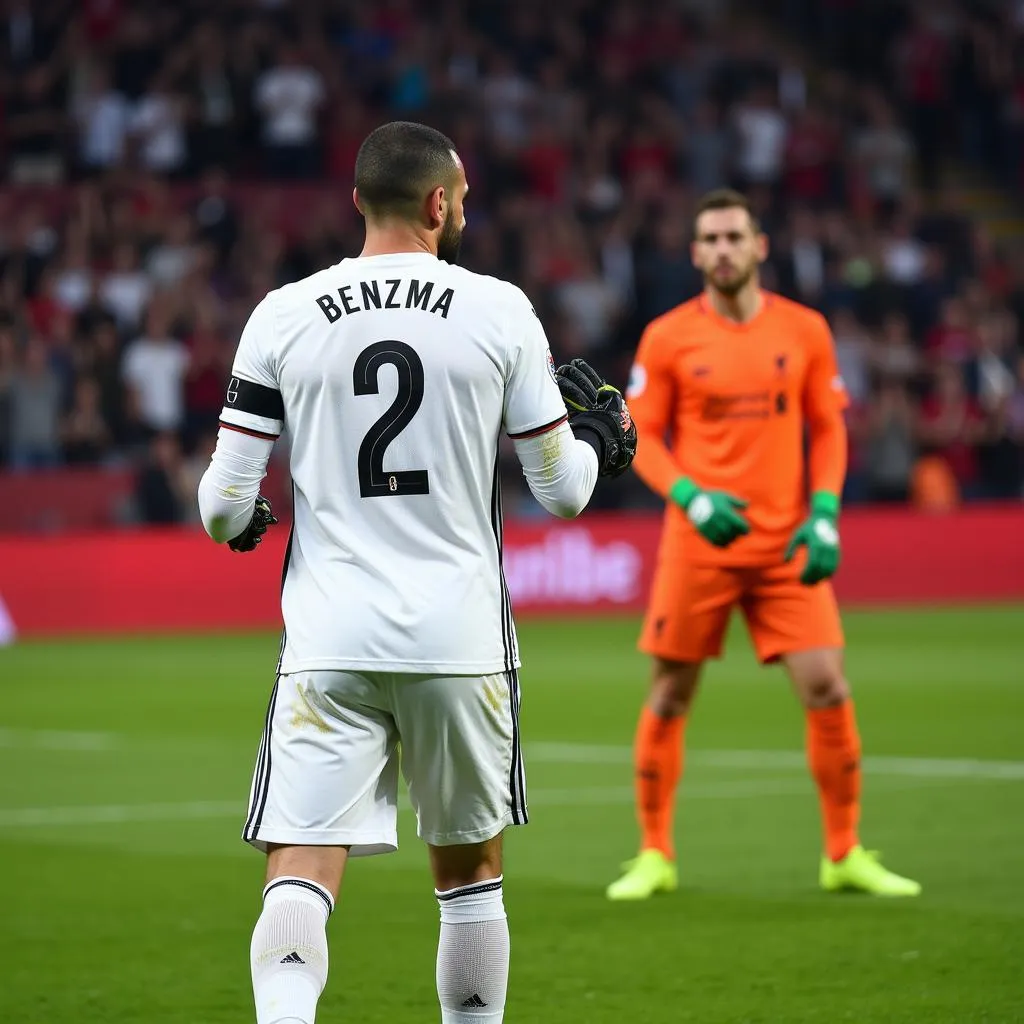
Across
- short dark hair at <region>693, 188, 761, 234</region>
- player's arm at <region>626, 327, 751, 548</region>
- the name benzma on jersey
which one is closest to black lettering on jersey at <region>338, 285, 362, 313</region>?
the name benzma on jersey

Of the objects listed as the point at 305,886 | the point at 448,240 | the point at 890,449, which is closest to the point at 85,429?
the point at 890,449

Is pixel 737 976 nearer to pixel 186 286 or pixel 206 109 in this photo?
pixel 186 286

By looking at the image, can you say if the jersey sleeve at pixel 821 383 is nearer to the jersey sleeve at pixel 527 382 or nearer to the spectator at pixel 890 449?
the jersey sleeve at pixel 527 382

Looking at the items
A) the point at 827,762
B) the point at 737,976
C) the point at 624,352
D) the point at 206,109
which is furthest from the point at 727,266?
the point at 206,109

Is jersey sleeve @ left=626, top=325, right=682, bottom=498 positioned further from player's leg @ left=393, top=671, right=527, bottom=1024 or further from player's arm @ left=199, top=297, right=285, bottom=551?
player's arm @ left=199, top=297, right=285, bottom=551

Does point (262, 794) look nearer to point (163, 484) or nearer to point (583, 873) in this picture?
point (583, 873)

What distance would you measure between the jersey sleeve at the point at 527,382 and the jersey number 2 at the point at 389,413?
0.72ft

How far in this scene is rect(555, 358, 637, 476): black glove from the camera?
→ 197 inches

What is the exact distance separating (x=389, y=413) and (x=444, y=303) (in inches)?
10.6

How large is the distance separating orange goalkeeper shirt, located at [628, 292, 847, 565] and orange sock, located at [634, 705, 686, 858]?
2.22ft

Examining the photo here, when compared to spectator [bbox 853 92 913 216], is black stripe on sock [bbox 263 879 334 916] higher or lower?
lower

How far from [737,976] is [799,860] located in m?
2.32

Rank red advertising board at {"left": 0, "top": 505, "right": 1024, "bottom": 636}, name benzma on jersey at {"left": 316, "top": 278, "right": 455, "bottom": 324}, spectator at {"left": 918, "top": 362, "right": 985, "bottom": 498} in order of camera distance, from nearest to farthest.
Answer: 1. name benzma on jersey at {"left": 316, "top": 278, "right": 455, "bottom": 324}
2. red advertising board at {"left": 0, "top": 505, "right": 1024, "bottom": 636}
3. spectator at {"left": 918, "top": 362, "right": 985, "bottom": 498}

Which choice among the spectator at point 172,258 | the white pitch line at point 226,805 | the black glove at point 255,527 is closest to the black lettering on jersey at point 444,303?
the black glove at point 255,527
